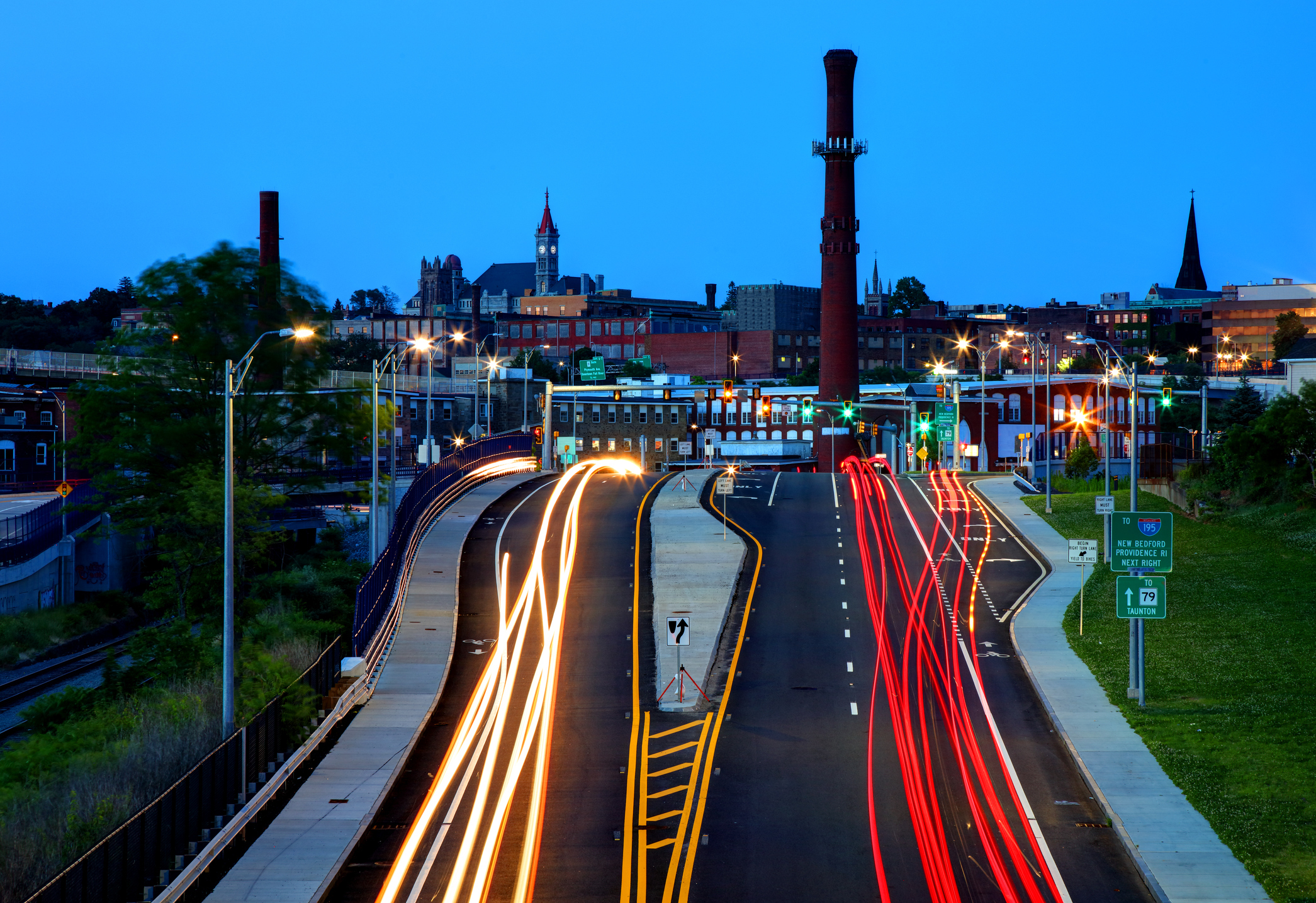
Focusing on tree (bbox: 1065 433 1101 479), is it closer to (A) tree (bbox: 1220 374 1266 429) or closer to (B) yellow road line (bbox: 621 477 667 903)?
(A) tree (bbox: 1220 374 1266 429)

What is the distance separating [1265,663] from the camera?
113 feet

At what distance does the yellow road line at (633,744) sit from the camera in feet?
69.1

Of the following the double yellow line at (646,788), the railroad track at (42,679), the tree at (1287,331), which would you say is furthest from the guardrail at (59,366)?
the tree at (1287,331)

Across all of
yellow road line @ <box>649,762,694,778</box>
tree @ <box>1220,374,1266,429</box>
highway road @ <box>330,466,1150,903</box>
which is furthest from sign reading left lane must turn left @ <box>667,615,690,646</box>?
tree @ <box>1220,374,1266,429</box>

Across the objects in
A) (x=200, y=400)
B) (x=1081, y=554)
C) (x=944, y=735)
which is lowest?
(x=944, y=735)

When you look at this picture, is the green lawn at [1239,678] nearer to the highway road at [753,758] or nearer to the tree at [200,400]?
the highway road at [753,758]

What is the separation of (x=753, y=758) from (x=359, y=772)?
802 cm

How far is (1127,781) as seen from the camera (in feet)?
83.7

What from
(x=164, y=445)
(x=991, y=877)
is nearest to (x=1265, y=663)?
(x=991, y=877)

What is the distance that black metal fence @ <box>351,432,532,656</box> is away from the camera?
3928cm

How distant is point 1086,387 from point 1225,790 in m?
94.1

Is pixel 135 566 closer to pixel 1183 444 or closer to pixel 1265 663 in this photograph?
pixel 1265 663

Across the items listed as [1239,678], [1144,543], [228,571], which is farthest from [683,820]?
[1239,678]

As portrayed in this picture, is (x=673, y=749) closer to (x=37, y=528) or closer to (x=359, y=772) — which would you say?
(x=359, y=772)
